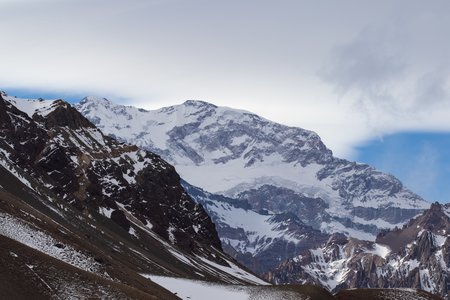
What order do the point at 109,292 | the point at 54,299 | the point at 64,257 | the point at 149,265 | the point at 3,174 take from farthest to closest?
the point at 149,265 < the point at 3,174 < the point at 64,257 < the point at 109,292 < the point at 54,299

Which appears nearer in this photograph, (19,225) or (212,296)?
(19,225)

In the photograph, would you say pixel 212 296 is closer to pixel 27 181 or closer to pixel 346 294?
pixel 346 294

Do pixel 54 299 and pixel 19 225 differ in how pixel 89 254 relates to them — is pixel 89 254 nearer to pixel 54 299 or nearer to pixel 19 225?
pixel 19 225

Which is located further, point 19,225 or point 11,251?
point 19,225

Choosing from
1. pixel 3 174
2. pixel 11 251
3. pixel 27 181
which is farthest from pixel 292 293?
pixel 27 181

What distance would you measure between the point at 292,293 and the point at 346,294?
7.13m

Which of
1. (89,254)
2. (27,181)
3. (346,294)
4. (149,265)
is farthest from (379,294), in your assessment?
(27,181)

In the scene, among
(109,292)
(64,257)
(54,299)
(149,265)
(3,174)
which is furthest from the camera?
(149,265)

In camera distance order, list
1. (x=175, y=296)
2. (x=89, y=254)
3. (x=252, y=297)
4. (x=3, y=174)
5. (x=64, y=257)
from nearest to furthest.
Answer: (x=64, y=257) < (x=89, y=254) < (x=175, y=296) < (x=252, y=297) < (x=3, y=174)

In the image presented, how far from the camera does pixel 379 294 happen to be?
3327 inches

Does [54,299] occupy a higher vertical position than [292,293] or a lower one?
lower

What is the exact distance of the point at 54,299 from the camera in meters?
53.8

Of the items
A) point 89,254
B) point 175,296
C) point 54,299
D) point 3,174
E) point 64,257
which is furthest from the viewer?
point 3,174

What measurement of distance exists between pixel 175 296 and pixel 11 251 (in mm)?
25833
